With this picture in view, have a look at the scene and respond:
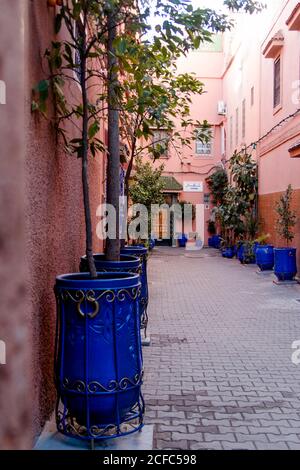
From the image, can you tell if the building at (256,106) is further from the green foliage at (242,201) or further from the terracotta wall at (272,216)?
the green foliage at (242,201)

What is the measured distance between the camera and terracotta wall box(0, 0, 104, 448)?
62 cm

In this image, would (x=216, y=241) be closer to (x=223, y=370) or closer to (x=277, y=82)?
(x=277, y=82)

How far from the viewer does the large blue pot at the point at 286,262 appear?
1198 cm

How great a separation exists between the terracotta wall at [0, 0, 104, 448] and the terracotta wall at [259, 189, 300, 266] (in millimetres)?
7887

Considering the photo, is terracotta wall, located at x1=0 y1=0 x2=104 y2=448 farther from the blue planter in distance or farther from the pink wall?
the pink wall

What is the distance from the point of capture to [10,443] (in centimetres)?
64

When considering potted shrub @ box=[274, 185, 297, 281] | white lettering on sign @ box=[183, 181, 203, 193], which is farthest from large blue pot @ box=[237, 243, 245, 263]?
white lettering on sign @ box=[183, 181, 203, 193]

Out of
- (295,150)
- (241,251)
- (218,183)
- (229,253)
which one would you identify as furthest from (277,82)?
(218,183)

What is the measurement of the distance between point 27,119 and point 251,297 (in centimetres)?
818

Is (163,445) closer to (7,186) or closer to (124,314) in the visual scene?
(124,314)

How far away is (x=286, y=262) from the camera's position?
12023 mm

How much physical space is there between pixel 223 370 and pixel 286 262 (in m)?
7.09

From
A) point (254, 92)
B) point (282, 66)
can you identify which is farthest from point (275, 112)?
point (254, 92)

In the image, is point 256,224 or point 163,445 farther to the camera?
point 256,224
